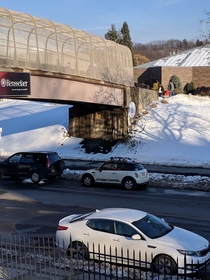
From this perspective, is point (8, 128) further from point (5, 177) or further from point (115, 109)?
point (5, 177)

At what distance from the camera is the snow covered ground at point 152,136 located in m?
29.7

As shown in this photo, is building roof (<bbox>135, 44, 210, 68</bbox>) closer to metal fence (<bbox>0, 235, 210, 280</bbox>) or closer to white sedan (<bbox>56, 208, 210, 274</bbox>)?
white sedan (<bbox>56, 208, 210, 274</bbox>)

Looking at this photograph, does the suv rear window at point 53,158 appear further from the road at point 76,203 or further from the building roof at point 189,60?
the building roof at point 189,60

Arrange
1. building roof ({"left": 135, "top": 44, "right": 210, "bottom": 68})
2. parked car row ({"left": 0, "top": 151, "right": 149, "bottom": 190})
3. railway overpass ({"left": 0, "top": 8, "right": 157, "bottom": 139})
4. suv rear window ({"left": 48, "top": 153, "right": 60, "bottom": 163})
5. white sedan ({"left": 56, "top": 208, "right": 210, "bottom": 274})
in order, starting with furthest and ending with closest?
building roof ({"left": 135, "top": 44, "right": 210, "bottom": 68}) → railway overpass ({"left": 0, "top": 8, "right": 157, "bottom": 139}) → suv rear window ({"left": 48, "top": 153, "right": 60, "bottom": 163}) → parked car row ({"left": 0, "top": 151, "right": 149, "bottom": 190}) → white sedan ({"left": 56, "top": 208, "right": 210, "bottom": 274})

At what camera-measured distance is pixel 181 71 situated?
191ft

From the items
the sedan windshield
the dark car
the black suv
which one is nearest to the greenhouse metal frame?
the black suv

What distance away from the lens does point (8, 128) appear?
142 ft

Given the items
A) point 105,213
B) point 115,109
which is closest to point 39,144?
point 115,109

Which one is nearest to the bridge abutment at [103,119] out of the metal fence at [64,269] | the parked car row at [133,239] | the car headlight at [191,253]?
the parked car row at [133,239]

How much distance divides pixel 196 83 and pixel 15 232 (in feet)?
163

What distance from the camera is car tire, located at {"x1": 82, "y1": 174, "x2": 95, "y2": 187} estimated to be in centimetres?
2125

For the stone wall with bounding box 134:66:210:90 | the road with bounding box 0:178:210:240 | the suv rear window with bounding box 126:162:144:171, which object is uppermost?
the stone wall with bounding box 134:66:210:90

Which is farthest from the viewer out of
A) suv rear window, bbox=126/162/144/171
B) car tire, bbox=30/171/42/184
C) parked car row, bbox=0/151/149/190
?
car tire, bbox=30/171/42/184

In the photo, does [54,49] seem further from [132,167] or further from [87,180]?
[132,167]
